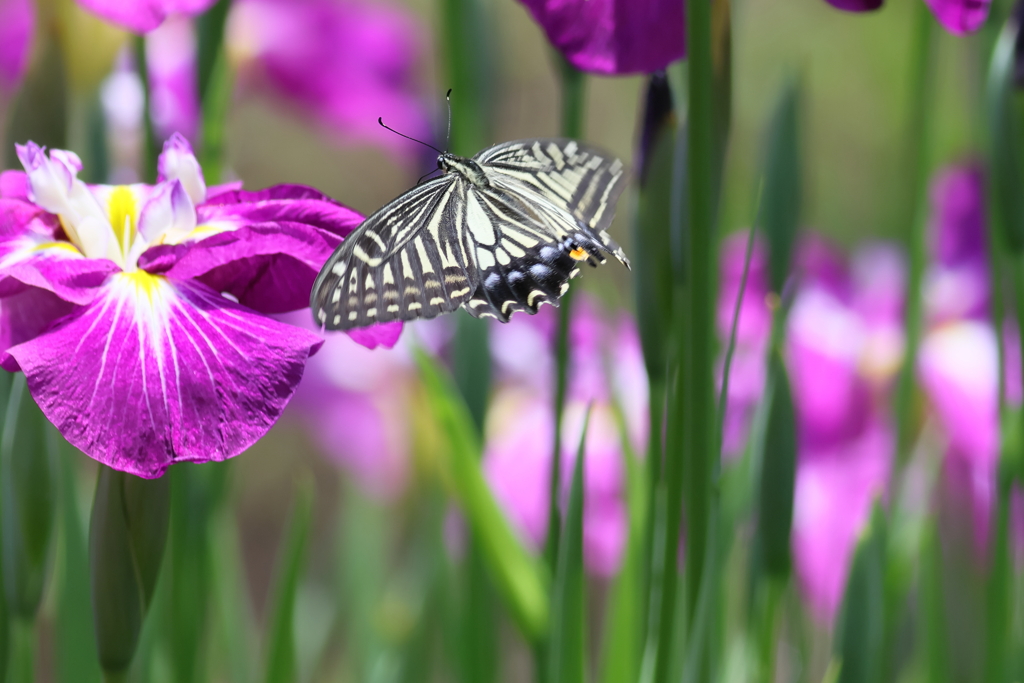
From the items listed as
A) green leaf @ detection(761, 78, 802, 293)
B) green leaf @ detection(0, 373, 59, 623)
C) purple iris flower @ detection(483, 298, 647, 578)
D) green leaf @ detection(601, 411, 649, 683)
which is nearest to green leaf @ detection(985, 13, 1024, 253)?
green leaf @ detection(761, 78, 802, 293)

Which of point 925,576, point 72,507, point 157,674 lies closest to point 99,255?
point 72,507

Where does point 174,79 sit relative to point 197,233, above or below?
above

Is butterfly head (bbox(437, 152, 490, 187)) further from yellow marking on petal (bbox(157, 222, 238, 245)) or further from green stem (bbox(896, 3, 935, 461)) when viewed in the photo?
green stem (bbox(896, 3, 935, 461))

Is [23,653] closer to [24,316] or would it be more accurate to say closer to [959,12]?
[24,316]

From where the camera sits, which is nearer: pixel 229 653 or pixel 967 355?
pixel 229 653

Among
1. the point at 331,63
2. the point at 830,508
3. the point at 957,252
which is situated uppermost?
the point at 331,63

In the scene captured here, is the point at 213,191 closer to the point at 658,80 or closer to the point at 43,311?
→ the point at 43,311

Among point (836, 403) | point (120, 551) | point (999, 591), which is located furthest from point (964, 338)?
point (120, 551)
